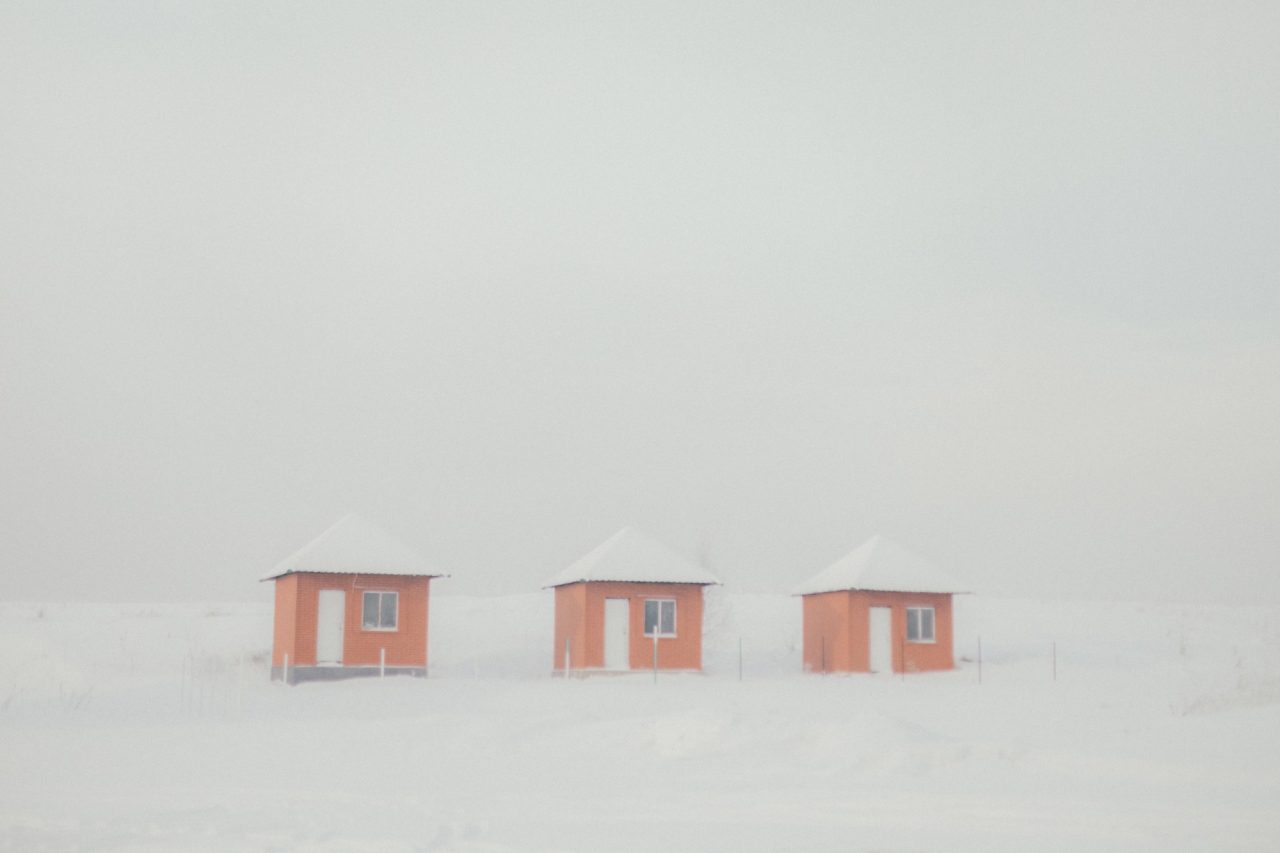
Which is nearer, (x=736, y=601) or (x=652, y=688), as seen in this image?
(x=652, y=688)

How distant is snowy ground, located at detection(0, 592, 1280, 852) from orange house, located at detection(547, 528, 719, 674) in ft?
8.70

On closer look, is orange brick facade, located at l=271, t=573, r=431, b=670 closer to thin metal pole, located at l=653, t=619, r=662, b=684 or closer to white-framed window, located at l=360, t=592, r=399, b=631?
white-framed window, located at l=360, t=592, r=399, b=631

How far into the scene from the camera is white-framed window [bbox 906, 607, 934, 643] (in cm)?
3488

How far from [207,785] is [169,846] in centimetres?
377

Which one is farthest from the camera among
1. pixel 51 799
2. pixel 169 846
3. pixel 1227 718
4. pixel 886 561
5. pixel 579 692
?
pixel 886 561

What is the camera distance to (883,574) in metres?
34.7

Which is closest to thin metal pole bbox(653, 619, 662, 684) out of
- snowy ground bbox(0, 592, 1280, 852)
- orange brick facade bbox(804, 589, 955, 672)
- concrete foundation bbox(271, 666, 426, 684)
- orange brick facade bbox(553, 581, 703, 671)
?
orange brick facade bbox(553, 581, 703, 671)

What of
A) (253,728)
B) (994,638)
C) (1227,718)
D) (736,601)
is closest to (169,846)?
(253,728)

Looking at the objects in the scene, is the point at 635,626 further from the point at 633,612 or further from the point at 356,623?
the point at 356,623

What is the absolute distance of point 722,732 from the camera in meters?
15.9

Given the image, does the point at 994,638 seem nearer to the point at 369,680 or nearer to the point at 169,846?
the point at 369,680

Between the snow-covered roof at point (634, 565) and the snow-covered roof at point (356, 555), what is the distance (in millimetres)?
4003

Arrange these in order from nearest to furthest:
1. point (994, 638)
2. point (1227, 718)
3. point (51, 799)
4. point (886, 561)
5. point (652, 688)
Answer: point (51, 799)
point (1227, 718)
point (652, 688)
point (886, 561)
point (994, 638)

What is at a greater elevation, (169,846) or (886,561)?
(886,561)
